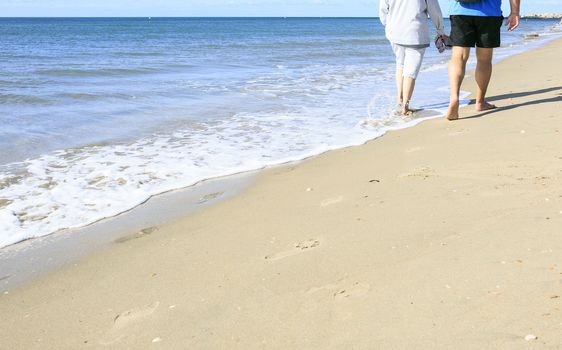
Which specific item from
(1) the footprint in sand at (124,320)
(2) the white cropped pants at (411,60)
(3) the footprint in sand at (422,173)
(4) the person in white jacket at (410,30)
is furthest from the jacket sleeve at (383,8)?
(1) the footprint in sand at (124,320)

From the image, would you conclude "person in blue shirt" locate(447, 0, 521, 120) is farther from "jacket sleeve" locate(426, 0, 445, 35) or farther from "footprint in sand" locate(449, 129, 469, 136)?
"jacket sleeve" locate(426, 0, 445, 35)

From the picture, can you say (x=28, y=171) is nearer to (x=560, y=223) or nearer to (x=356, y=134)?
(x=356, y=134)

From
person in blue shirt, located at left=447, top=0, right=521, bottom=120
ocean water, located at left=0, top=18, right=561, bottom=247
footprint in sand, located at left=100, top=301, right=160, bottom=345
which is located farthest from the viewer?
person in blue shirt, located at left=447, top=0, right=521, bottom=120

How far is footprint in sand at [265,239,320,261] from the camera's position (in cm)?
280

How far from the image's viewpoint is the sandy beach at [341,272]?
6.48 ft

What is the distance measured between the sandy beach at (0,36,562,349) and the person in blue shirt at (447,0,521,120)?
68.1 inches

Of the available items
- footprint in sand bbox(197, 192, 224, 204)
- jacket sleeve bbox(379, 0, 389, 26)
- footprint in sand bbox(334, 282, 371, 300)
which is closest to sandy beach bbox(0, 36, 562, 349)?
footprint in sand bbox(334, 282, 371, 300)

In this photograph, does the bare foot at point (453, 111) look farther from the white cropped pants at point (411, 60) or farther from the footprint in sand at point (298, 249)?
the footprint in sand at point (298, 249)

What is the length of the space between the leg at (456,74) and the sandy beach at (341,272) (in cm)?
165

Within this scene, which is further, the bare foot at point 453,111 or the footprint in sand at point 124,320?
the bare foot at point 453,111

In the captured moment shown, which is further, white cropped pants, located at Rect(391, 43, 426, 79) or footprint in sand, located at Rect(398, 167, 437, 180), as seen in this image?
white cropped pants, located at Rect(391, 43, 426, 79)

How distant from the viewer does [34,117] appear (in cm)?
748

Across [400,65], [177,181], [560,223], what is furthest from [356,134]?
[560,223]

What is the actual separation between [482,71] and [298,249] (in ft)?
12.7
